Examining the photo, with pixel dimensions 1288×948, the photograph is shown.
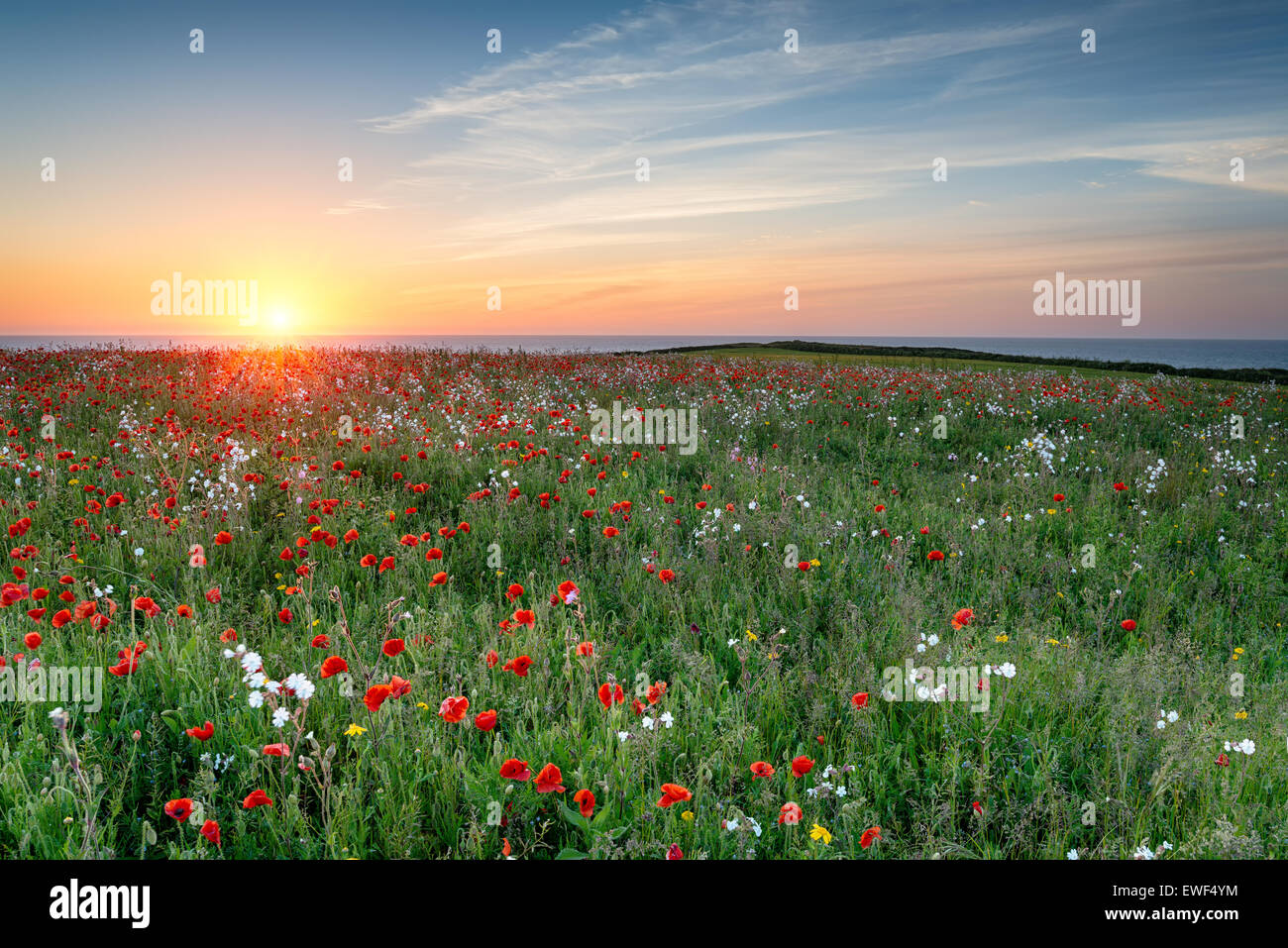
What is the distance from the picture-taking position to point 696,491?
703 cm

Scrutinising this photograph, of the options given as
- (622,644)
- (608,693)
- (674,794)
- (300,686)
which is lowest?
(622,644)

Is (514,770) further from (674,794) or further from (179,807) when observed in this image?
(179,807)

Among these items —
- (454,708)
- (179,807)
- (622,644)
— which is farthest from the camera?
(622,644)

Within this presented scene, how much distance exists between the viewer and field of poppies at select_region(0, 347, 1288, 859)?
248 centimetres

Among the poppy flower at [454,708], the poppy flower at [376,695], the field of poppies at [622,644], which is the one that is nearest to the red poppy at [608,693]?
the field of poppies at [622,644]

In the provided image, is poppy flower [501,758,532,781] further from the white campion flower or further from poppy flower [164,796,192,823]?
poppy flower [164,796,192,823]

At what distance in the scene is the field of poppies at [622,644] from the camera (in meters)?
2.48

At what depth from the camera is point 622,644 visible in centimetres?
398

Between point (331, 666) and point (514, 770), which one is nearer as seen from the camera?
point (514, 770)

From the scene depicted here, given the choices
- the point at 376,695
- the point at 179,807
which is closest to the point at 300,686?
the point at 376,695
